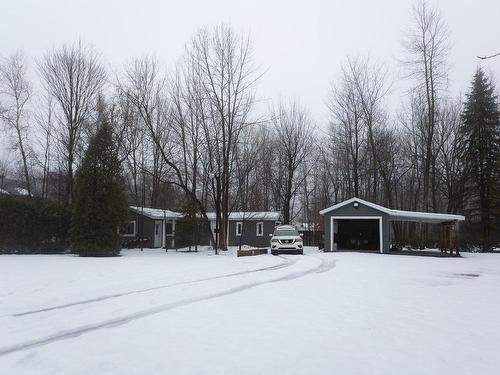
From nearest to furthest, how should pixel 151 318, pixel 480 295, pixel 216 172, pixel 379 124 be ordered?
pixel 151 318, pixel 480 295, pixel 216 172, pixel 379 124

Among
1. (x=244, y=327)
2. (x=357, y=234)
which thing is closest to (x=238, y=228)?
(x=357, y=234)

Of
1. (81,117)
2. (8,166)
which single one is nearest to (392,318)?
(81,117)

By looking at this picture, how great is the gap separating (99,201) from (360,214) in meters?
15.7

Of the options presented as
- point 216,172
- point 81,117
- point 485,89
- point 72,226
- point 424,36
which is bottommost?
point 72,226

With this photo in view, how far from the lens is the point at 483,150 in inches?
1282

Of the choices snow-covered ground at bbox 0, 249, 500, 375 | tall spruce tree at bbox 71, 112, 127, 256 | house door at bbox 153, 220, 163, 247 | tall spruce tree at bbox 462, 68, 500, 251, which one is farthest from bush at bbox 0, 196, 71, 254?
tall spruce tree at bbox 462, 68, 500, 251

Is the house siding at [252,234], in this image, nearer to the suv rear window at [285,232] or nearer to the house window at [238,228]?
the house window at [238,228]

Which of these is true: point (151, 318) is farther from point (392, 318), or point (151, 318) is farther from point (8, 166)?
point (8, 166)

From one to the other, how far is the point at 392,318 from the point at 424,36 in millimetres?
31865

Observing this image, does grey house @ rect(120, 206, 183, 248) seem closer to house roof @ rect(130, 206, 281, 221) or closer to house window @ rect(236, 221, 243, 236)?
house roof @ rect(130, 206, 281, 221)

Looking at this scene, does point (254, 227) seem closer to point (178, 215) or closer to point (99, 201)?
point (178, 215)

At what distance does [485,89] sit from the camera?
33.8m

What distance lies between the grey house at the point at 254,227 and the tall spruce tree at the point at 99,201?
13792mm

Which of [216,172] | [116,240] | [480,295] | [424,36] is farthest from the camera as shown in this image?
[424,36]
